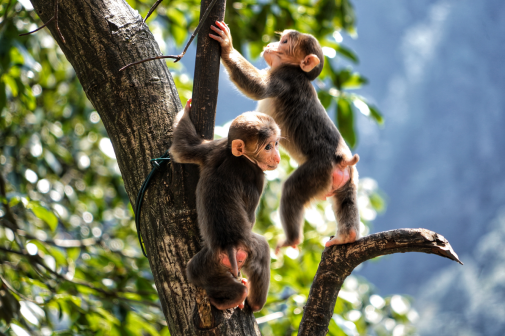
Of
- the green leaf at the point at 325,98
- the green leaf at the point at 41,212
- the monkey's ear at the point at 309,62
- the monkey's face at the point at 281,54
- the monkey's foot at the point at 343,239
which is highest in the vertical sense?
the green leaf at the point at 325,98

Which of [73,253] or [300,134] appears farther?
[73,253]

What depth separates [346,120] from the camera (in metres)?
3.75

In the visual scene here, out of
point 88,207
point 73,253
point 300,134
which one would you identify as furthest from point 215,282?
point 88,207

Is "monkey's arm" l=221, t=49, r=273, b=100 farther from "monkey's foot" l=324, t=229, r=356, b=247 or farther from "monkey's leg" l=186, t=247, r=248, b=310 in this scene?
"monkey's leg" l=186, t=247, r=248, b=310

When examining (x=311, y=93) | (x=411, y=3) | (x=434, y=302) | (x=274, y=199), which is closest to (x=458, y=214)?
(x=434, y=302)

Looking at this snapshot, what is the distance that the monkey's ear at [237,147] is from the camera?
91.0 inches

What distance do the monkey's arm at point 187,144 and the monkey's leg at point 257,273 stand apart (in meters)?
0.51

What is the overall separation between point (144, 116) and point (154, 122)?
0.20 feet

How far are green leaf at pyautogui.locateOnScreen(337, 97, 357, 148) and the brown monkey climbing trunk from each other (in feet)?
5.28

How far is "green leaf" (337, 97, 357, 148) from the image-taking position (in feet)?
12.3

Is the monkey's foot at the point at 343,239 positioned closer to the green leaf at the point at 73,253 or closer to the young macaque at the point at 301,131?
the young macaque at the point at 301,131

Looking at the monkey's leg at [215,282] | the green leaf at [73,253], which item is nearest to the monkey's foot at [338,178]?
the monkey's leg at [215,282]

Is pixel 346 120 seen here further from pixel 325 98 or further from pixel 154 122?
pixel 154 122

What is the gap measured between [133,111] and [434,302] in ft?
35.9
